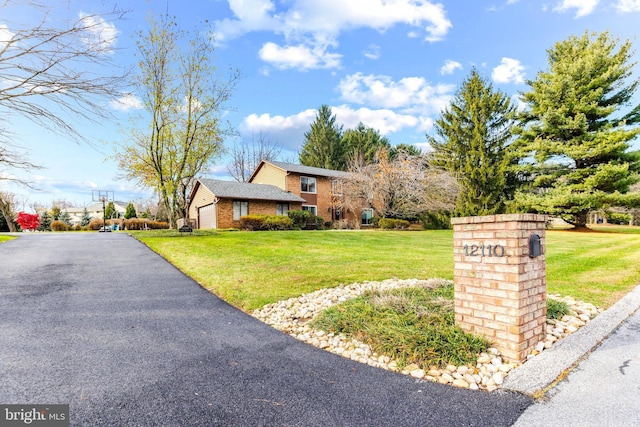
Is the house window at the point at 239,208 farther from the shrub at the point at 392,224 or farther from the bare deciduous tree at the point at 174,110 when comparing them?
the shrub at the point at 392,224

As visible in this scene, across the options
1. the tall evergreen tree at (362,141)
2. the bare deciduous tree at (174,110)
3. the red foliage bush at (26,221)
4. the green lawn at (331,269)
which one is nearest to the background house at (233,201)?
the bare deciduous tree at (174,110)

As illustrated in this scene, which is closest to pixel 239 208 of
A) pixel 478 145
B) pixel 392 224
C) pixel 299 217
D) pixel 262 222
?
pixel 262 222

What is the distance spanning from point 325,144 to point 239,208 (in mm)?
20269

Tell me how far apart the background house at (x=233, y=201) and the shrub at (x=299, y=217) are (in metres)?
1.78

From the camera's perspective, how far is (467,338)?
3.10m

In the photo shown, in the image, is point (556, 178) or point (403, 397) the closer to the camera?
point (403, 397)

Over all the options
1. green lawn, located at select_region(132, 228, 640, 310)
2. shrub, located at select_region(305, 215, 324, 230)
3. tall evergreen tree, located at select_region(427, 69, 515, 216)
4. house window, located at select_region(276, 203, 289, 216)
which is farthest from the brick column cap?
house window, located at select_region(276, 203, 289, 216)

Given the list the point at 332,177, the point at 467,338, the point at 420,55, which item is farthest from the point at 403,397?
the point at 332,177

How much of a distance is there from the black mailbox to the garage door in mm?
22020

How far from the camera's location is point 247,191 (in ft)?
80.5

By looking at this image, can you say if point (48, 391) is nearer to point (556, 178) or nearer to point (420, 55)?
point (420, 55)

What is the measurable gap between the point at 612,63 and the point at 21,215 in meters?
49.3

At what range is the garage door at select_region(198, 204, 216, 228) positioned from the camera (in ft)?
76.0

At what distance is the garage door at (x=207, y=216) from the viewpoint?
76.0 ft
